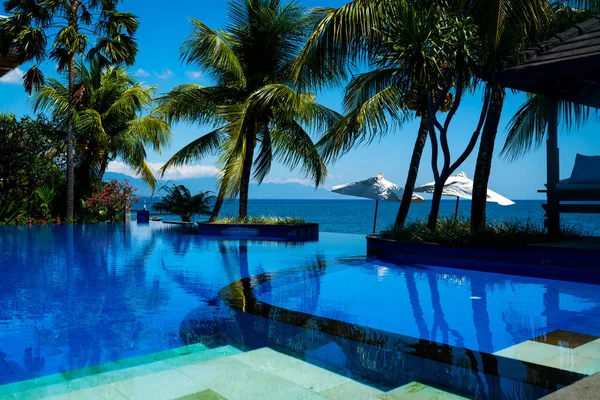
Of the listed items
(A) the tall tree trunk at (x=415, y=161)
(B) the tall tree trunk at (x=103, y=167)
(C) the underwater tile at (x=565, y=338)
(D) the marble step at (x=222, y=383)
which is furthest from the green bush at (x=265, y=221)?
(D) the marble step at (x=222, y=383)

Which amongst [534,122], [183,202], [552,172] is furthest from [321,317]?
[183,202]

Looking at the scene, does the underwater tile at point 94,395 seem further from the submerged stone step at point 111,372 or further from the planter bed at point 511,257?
the planter bed at point 511,257

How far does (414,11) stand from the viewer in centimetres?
950

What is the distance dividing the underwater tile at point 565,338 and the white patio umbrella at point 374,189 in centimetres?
1145

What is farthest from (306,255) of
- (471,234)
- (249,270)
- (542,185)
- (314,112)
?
(314,112)

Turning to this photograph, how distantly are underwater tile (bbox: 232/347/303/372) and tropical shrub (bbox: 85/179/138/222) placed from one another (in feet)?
59.9

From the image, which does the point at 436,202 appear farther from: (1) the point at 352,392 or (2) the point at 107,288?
(1) the point at 352,392

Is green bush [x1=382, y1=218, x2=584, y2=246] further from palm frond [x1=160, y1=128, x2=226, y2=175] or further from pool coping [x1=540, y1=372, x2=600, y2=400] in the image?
palm frond [x1=160, y1=128, x2=226, y2=175]

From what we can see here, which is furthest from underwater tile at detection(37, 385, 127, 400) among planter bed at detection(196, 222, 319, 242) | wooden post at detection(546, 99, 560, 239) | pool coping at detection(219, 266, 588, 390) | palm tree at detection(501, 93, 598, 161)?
planter bed at detection(196, 222, 319, 242)

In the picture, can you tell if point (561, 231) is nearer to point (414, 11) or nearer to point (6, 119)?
point (414, 11)

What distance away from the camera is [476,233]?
962 cm

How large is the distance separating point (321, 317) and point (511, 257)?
4.66 m

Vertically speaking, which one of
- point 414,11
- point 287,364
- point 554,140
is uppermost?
point 414,11

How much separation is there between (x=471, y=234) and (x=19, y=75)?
1681cm
